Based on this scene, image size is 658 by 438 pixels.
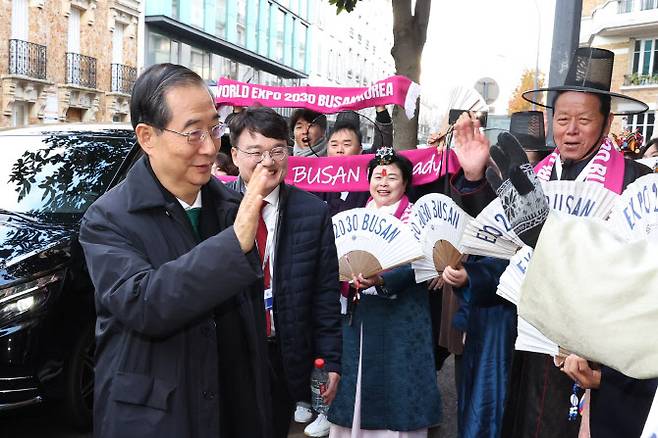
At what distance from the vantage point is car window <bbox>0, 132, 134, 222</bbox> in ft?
13.2

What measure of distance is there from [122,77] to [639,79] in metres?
26.3

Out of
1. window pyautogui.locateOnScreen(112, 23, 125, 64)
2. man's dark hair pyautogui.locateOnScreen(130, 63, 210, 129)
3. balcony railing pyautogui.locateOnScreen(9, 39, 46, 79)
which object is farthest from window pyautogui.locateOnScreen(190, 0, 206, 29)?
man's dark hair pyautogui.locateOnScreen(130, 63, 210, 129)

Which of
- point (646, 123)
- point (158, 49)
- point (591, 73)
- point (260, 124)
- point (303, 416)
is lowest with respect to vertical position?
point (303, 416)

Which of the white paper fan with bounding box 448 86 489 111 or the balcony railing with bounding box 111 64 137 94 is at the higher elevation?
the balcony railing with bounding box 111 64 137 94

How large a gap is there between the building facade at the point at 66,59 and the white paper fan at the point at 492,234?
2040 centimetres

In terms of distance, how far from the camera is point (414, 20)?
22.9ft

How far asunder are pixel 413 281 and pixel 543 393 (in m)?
1.09

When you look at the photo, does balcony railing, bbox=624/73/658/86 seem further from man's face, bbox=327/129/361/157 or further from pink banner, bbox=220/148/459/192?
pink banner, bbox=220/148/459/192

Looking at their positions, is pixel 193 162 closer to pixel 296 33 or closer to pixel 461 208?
pixel 461 208

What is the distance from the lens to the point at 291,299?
2.48 meters

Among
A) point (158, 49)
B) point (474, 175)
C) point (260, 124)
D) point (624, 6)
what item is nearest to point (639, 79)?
point (624, 6)

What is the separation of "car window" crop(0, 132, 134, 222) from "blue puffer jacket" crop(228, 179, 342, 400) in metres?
2.02

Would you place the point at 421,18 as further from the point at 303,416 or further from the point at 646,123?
the point at 646,123

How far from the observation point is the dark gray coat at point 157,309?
1493 mm
